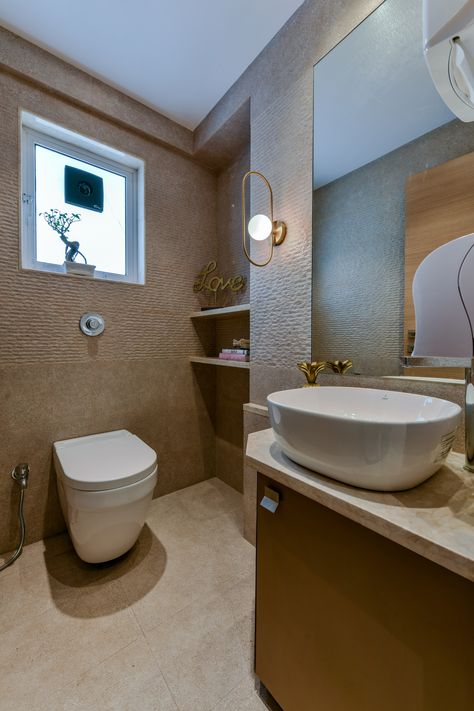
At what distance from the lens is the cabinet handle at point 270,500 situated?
730 mm

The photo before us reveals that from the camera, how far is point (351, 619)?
578mm

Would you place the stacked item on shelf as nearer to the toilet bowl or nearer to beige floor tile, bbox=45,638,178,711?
the toilet bowl

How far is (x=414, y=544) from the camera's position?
453 millimetres

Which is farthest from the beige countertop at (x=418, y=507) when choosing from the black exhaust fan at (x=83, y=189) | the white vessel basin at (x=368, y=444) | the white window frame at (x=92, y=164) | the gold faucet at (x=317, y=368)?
the black exhaust fan at (x=83, y=189)

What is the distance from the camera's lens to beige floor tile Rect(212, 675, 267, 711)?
2.75ft

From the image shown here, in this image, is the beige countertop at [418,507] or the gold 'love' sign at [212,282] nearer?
the beige countertop at [418,507]

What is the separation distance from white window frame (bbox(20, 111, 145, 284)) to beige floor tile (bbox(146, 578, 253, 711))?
1.69m

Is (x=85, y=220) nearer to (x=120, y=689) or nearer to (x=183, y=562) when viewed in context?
(x=183, y=562)

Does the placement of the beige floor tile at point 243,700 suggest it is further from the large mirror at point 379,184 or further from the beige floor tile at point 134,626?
the large mirror at point 379,184

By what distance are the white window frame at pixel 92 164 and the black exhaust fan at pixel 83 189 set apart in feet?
0.29

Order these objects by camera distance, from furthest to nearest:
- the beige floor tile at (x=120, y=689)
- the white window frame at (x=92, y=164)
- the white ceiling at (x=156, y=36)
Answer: the white window frame at (x=92, y=164) < the white ceiling at (x=156, y=36) < the beige floor tile at (x=120, y=689)

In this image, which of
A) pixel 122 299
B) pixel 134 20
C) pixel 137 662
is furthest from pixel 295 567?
pixel 134 20

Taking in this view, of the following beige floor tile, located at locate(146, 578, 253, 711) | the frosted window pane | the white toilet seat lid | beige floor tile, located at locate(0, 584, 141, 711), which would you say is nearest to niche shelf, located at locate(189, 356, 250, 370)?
the white toilet seat lid

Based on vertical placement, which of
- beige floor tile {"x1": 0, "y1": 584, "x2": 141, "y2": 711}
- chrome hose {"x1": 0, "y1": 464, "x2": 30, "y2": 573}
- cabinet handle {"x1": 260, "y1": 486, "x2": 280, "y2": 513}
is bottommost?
beige floor tile {"x1": 0, "y1": 584, "x2": 141, "y2": 711}
